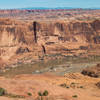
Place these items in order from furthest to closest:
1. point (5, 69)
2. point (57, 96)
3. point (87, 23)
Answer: point (87, 23) → point (5, 69) → point (57, 96)

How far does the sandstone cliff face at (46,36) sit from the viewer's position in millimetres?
40409

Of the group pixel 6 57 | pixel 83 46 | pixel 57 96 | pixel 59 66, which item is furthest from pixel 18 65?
pixel 57 96

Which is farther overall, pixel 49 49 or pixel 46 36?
pixel 46 36

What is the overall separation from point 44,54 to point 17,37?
6.22 m

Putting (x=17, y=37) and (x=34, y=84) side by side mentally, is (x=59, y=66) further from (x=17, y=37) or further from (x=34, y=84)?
(x=34, y=84)

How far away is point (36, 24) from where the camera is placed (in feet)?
149

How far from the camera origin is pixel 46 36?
46.2 m

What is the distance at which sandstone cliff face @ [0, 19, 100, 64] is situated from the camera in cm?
4041

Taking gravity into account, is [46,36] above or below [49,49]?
above

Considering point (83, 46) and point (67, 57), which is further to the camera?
point (83, 46)

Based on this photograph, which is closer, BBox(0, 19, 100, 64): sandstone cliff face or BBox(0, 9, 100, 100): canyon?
BBox(0, 9, 100, 100): canyon

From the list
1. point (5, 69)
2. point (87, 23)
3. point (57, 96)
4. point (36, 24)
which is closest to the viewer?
point (57, 96)

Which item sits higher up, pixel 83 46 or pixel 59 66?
pixel 83 46

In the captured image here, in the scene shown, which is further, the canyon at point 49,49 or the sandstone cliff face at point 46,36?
the sandstone cliff face at point 46,36
